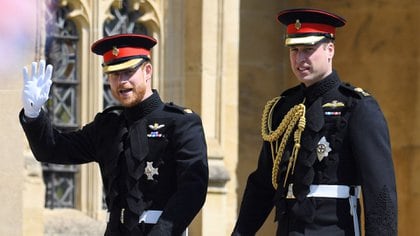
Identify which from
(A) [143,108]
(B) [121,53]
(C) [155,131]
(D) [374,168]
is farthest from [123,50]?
(D) [374,168]

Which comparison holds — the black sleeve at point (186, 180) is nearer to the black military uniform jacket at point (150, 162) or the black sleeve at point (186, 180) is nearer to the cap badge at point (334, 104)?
the black military uniform jacket at point (150, 162)

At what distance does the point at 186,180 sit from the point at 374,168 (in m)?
0.90

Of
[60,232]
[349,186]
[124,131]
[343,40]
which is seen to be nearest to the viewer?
[349,186]

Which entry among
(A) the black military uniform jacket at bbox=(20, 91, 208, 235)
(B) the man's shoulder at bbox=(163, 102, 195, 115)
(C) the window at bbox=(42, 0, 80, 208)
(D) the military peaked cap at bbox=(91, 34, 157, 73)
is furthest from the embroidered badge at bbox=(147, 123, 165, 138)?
(C) the window at bbox=(42, 0, 80, 208)

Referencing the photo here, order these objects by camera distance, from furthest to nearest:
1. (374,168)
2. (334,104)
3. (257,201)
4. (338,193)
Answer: (257,201) → (334,104) → (338,193) → (374,168)

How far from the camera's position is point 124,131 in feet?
23.2

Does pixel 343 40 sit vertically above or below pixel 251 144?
above

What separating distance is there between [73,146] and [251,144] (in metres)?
4.52

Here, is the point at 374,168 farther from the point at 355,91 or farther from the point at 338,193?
the point at 355,91

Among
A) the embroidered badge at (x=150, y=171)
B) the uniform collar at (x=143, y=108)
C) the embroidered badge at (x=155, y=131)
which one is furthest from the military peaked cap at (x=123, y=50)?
the embroidered badge at (x=150, y=171)

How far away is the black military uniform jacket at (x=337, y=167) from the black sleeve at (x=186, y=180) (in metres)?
0.25

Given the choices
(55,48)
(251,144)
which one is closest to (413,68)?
(251,144)

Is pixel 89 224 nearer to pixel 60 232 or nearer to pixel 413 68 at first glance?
pixel 60 232

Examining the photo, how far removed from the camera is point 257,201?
676cm
